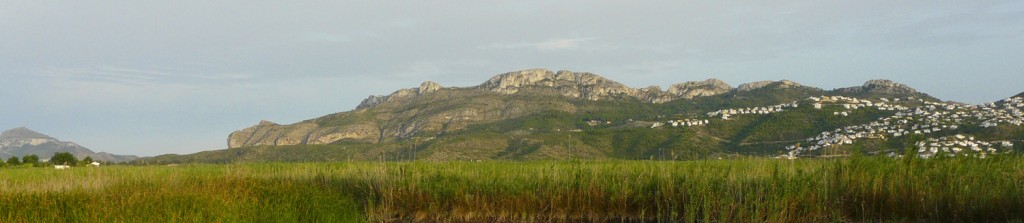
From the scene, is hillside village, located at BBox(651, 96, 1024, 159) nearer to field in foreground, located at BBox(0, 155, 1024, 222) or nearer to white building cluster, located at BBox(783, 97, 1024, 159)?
white building cluster, located at BBox(783, 97, 1024, 159)

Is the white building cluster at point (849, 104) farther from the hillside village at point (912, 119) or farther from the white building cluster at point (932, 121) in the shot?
the white building cluster at point (932, 121)

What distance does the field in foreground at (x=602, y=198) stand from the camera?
10.7 m

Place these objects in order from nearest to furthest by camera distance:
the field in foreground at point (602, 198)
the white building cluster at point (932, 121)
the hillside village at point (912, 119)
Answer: the field in foreground at point (602, 198) < the hillside village at point (912, 119) < the white building cluster at point (932, 121)

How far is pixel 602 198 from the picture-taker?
13164 mm

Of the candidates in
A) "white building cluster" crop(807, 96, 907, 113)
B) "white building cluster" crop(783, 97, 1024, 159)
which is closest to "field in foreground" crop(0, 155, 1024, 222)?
"white building cluster" crop(783, 97, 1024, 159)

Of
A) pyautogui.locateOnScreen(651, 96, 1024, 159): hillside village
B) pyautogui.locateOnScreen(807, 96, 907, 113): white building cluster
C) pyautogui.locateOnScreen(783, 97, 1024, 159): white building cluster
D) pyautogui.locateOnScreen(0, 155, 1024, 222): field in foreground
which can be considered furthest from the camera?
A: pyautogui.locateOnScreen(807, 96, 907, 113): white building cluster

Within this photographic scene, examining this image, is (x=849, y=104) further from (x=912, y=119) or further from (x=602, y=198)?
(x=602, y=198)

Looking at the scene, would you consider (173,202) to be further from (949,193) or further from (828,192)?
(949,193)

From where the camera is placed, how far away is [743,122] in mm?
153875

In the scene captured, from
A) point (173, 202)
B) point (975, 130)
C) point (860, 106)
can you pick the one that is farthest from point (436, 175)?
point (860, 106)

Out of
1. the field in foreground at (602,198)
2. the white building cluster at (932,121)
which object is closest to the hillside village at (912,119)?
the white building cluster at (932,121)

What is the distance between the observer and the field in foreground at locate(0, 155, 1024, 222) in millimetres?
10719

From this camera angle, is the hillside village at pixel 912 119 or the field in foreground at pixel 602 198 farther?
the hillside village at pixel 912 119

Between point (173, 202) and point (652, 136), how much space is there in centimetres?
13111
